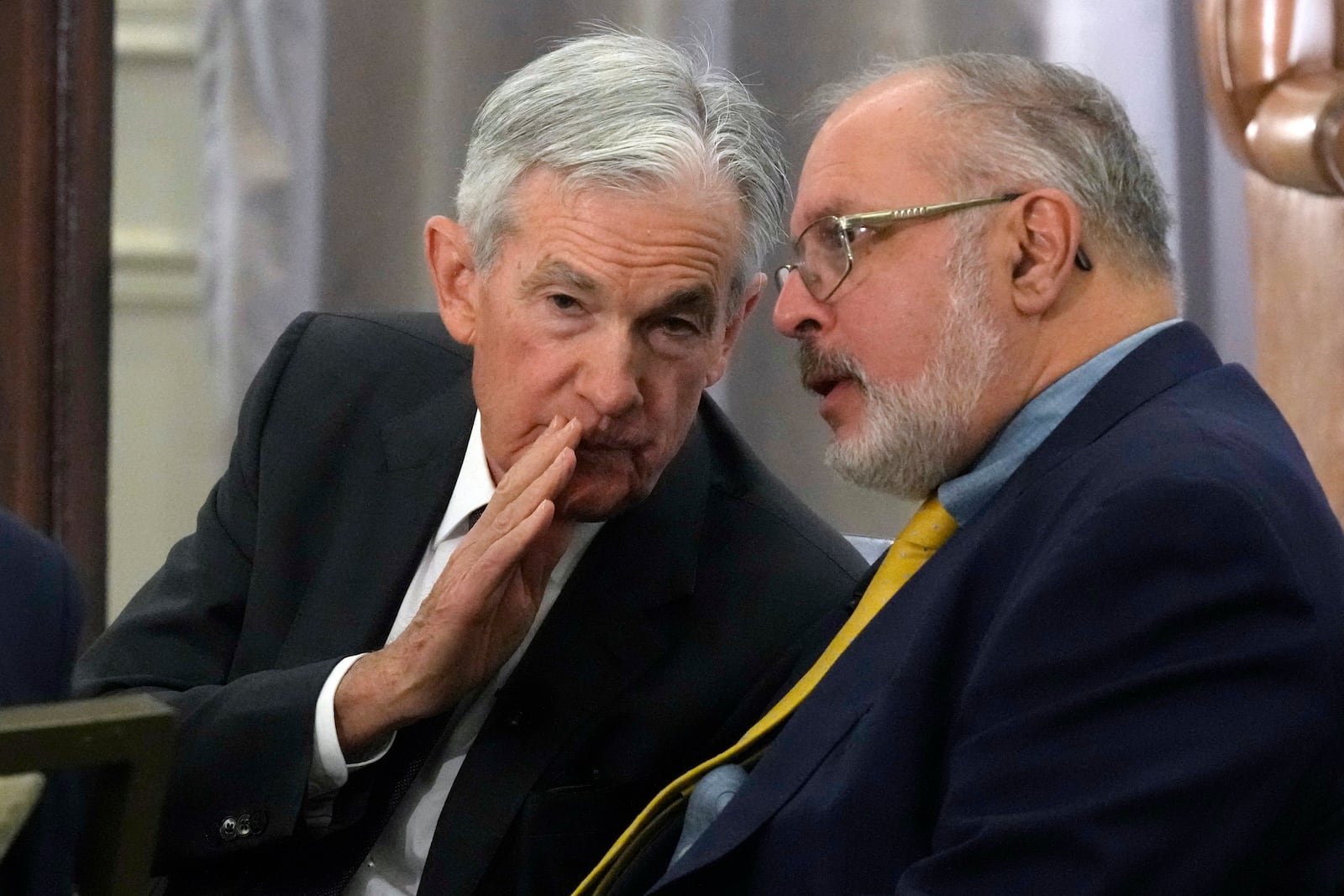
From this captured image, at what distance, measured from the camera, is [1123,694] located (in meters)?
1.04

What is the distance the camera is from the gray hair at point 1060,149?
1.33 metres

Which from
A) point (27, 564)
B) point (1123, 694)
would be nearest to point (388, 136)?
point (27, 564)

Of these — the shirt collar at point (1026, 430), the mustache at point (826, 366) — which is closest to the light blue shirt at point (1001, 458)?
the shirt collar at point (1026, 430)

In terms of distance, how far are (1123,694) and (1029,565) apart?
0.51 feet

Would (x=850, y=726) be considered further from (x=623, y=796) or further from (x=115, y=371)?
(x=115, y=371)

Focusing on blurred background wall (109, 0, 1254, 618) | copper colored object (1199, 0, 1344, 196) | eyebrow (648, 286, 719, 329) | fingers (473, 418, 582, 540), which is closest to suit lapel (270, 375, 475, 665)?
fingers (473, 418, 582, 540)

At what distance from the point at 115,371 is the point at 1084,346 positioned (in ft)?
6.86

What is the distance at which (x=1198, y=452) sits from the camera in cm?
110

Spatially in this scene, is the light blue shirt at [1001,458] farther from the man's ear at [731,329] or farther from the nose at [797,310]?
the man's ear at [731,329]

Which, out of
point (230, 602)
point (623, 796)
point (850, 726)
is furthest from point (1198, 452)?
point (230, 602)

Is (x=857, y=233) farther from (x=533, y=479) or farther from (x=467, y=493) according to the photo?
(x=467, y=493)

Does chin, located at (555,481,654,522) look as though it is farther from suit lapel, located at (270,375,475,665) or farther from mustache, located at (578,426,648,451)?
suit lapel, located at (270,375,475,665)

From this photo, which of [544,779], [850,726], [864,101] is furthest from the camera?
[544,779]

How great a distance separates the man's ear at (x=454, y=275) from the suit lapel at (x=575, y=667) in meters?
0.26
